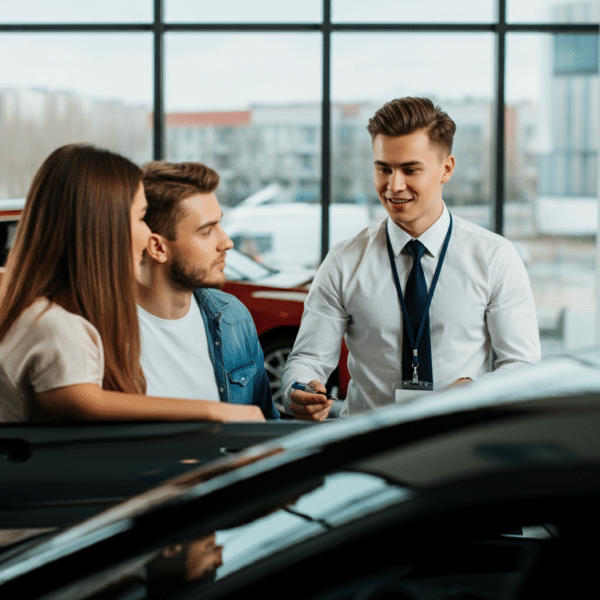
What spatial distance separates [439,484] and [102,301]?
111cm

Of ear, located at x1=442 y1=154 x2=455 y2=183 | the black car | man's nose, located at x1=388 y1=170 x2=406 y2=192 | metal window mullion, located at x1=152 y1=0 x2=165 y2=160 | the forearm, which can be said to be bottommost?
the forearm

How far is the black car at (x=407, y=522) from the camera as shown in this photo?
2.66ft

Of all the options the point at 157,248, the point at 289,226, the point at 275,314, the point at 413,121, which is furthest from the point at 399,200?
the point at 289,226

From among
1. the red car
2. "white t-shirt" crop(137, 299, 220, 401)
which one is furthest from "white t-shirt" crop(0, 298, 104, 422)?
the red car

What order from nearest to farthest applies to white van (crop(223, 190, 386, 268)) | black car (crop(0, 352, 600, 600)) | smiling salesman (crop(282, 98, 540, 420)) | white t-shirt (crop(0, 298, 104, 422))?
black car (crop(0, 352, 600, 600)) → white t-shirt (crop(0, 298, 104, 422)) → smiling salesman (crop(282, 98, 540, 420)) → white van (crop(223, 190, 386, 268))

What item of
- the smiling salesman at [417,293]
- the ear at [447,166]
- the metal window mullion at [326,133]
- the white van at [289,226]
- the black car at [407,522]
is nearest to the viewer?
the black car at [407,522]

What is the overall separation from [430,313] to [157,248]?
0.74 metres

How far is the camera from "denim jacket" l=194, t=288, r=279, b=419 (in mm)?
2174

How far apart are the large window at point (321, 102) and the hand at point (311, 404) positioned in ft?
14.4

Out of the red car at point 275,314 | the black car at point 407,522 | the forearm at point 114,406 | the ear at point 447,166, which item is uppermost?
the ear at point 447,166

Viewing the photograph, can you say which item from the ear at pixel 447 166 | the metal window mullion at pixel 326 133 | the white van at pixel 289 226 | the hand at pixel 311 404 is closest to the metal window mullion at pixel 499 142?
the white van at pixel 289 226

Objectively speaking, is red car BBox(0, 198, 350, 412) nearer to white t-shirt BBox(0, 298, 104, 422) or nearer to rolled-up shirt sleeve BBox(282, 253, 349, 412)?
rolled-up shirt sleeve BBox(282, 253, 349, 412)

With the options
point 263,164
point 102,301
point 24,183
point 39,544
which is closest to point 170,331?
point 102,301

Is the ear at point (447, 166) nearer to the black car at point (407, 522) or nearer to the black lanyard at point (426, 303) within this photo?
the black lanyard at point (426, 303)
